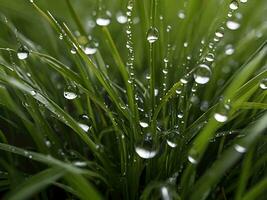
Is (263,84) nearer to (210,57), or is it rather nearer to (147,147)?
(210,57)

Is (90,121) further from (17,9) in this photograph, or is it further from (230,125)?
(17,9)

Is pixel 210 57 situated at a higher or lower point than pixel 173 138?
higher

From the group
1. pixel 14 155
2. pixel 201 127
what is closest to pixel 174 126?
pixel 201 127

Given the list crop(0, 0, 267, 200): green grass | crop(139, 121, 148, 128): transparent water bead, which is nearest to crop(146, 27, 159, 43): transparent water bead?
crop(0, 0, 267, 200): green grass

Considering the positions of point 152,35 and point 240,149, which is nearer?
point 240,149

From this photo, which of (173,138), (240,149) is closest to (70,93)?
(173,138)

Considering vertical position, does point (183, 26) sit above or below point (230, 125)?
above

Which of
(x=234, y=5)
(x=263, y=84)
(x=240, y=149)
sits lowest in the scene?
(x=240, y=149)
